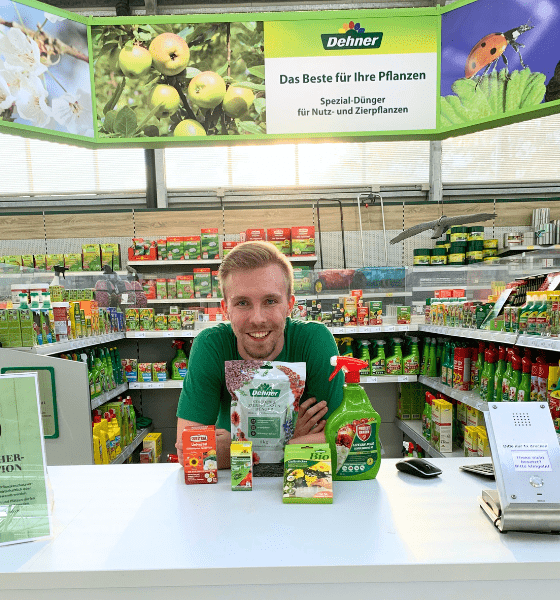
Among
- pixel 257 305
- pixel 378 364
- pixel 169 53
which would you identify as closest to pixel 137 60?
pixel 169 53

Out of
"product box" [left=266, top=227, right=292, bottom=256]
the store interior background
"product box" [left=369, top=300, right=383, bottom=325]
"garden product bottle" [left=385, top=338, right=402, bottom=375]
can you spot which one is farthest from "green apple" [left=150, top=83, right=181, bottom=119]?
the store interior background

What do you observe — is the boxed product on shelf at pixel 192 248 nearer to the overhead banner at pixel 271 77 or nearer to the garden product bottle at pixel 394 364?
the garden product bottle at pixel 394 364

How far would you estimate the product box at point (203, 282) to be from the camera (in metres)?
5.30

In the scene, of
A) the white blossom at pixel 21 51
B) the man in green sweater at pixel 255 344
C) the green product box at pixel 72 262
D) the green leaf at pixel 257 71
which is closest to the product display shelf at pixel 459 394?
the man in green sweater at pixel 255 344

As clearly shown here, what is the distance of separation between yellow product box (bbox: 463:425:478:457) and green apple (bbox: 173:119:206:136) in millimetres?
2540

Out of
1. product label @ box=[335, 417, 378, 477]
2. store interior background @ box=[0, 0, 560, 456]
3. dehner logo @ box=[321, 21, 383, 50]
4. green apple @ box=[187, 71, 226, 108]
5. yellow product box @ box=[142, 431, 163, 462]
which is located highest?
store interior background @ box=[0, 0, 560, 456]

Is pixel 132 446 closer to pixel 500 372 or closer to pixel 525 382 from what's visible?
pixel 500 372

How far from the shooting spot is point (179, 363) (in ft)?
15.2

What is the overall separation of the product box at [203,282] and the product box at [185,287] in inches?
2.9

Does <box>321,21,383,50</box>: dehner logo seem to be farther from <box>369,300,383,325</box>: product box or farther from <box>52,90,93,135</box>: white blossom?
<box>369,300,383,325</box>: product box

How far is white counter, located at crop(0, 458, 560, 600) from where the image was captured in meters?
0.77

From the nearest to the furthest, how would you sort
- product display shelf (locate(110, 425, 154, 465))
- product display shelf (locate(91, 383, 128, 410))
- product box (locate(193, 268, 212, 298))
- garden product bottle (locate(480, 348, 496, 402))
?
1. garden product bottle (locate(480, 348, 496, 402))
2. product display shelf (locate(91, 383, 128, 410))
3. product display shelf (locate(110, 425, 154, 465))
4. product box (locate(193, 268, 212, 298))

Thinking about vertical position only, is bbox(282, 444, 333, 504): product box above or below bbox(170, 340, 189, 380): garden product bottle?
above

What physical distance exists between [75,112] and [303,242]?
150 inches
